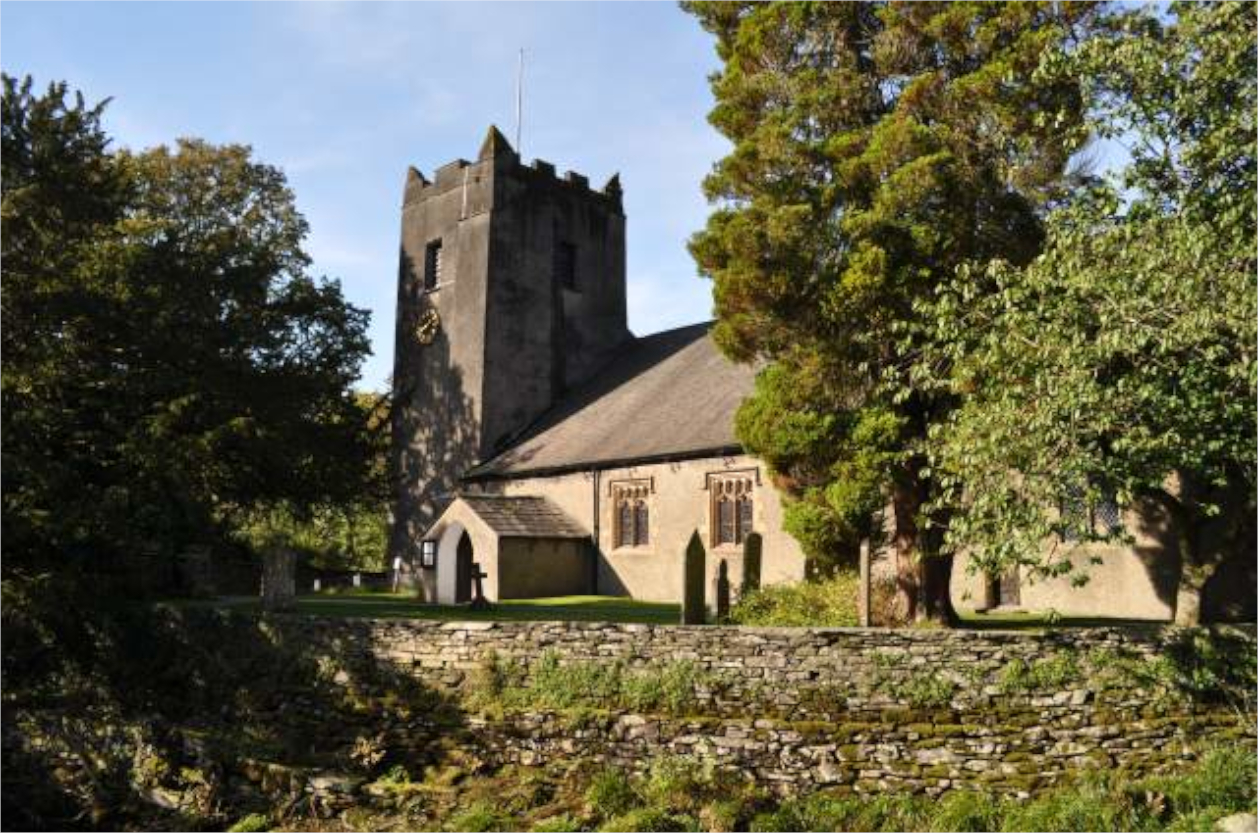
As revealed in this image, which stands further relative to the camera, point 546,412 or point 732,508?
point 546,412

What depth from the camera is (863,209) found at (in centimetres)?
1777

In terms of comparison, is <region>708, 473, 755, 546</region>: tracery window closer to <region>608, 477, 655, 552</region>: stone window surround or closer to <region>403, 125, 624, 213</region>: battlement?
<region>608, 477, 655, 552</region>: stone window surround

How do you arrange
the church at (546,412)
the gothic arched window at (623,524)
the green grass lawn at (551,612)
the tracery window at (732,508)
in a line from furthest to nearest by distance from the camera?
the gothic arched window at (623,524)
the church at (546,412)
the tracery window at (732,508)
the green grass lawn at (551,612)

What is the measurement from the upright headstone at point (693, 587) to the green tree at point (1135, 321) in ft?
17.7

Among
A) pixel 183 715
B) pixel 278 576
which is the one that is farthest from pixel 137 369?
pixel 183 715

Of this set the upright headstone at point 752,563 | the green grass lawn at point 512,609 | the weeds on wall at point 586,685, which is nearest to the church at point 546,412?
the green grass lawn at point 512,609

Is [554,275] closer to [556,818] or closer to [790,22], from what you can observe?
[790,22]

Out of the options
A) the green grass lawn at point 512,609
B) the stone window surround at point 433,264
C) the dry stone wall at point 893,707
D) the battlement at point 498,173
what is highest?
the battlement at point 498,173

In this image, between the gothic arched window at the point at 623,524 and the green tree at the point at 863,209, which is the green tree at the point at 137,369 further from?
the green tree at the point at 863,209

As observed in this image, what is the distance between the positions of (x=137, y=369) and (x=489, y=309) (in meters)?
17.3

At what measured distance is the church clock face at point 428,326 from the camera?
130 feet

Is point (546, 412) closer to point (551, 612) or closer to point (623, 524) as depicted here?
point (623, 524)

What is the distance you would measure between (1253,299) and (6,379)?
19168 millimetres

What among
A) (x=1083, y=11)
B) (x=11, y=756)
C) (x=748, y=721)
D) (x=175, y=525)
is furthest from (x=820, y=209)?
(x=11, y=756)
